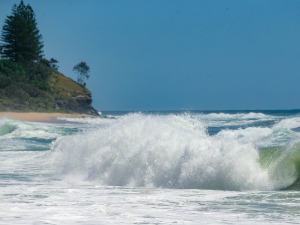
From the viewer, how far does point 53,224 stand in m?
8.56

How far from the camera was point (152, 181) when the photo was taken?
13.3 metres

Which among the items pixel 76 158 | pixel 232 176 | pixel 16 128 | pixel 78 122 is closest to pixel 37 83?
pixel 78 122

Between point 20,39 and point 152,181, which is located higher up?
point 20,39

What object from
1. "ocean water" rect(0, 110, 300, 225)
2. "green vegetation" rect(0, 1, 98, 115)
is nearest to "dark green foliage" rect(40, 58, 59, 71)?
"green vegetation" rect(0, 1, 98, 115)

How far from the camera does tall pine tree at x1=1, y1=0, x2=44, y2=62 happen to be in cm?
7505

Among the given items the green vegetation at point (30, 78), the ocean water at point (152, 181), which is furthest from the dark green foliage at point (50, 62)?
the ocean water at point (152, 181)

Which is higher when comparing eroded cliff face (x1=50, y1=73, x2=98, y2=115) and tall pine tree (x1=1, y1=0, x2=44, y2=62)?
tall pine tree (x1=1, y1=0, x2=44, y2=62)

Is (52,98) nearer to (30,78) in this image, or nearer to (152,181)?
(30,78)

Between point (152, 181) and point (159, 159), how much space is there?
90 centimetres

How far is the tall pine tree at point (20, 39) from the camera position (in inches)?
2955

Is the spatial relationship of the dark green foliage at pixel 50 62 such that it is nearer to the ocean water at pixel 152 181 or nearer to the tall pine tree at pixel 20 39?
the tall pine tree at pixel 20 39

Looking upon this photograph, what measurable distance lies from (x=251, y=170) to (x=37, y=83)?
60.5 m

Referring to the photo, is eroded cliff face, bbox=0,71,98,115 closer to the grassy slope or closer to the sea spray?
the grassy slope

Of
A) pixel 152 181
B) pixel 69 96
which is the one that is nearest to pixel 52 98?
pixel 69 96
